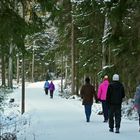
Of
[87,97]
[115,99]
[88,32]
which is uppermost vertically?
[88,32]

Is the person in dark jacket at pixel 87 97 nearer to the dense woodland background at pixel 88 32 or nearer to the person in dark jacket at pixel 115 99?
the dense woodland background at pixel 88 32

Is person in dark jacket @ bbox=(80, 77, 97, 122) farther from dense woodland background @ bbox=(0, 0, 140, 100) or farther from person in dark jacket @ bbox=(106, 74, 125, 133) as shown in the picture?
person in dark jacket @ bbox=(106, 74, 125, 133)

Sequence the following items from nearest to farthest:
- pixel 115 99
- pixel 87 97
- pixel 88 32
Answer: pixel 115 99, pixel 87 97, pixel 88 32

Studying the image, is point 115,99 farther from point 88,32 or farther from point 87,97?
point 88,32

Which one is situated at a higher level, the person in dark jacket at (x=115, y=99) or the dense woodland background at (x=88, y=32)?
the dense woodland background at (x=88, y=32)

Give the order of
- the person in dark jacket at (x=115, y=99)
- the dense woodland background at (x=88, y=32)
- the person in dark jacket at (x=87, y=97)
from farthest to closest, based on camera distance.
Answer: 1. the person in dark jacket at (x=87, y=97)
2. the person in dark jacket at (x=115, y=99)
3. the dense woodland background at (x=88, y=32)

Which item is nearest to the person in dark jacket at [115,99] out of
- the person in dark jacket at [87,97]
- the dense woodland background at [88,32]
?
the dense woodland background at [88,32]

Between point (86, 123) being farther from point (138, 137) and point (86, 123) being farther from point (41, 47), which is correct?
point (41, 47)

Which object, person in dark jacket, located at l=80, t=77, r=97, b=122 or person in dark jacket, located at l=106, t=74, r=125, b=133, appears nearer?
person in dark jacket, located at l=106, t=74, r=125, b=133

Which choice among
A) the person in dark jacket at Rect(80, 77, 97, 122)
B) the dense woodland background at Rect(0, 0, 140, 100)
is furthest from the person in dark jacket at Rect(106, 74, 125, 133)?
the person in dark jacket at Rect(80, 77, 97, 122)

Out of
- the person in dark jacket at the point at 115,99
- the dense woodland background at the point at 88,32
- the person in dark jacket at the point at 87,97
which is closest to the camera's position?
the dense woodland background at the point at 88,32

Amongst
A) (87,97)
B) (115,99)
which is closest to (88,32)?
(87,97)

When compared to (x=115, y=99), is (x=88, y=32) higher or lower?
higher

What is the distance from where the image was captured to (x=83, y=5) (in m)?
26.0
